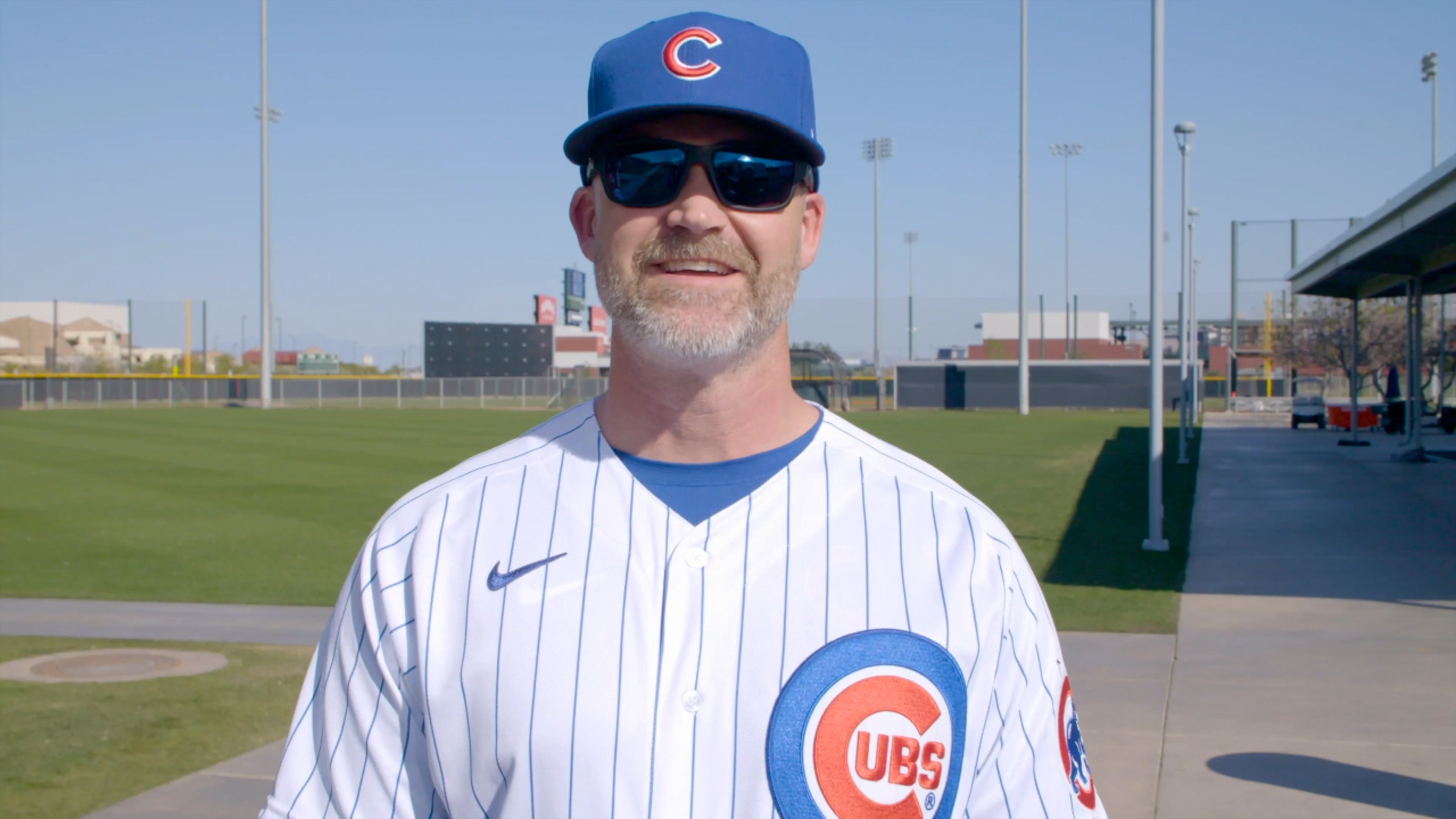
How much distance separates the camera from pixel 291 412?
47875mm

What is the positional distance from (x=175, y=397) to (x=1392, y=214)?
57849mm

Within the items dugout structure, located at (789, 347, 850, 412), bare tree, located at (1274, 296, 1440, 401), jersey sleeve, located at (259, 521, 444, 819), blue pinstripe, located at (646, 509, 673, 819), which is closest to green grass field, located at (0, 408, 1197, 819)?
jersey sleeve, located at (259, 521, 444, 819)

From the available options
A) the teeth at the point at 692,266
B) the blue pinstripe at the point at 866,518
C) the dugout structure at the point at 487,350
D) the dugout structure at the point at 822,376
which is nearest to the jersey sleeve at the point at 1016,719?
the blue pinstripe at the point at 866,518

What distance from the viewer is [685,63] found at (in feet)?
6.14

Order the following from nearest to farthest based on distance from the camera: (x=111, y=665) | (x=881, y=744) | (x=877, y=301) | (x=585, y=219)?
(x=881, y=744) → (x=585, y=219) → (x=111, y=665) → (x=877, y=301)

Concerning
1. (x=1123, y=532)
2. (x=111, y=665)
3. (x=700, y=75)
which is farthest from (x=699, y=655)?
(x=1123, y=532)

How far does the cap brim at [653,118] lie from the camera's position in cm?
188

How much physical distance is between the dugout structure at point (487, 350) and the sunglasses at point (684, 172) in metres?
77.8

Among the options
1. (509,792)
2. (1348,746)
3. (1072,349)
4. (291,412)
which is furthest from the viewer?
(1072,349)

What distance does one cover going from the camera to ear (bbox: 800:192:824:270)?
2.16m

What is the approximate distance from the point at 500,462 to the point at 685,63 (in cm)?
68

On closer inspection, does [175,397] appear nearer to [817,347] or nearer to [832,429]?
[817,347]

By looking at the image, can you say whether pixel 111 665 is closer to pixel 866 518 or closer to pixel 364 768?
pixel 364 768

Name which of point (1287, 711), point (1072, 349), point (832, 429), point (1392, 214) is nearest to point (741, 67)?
point (832, 429)
